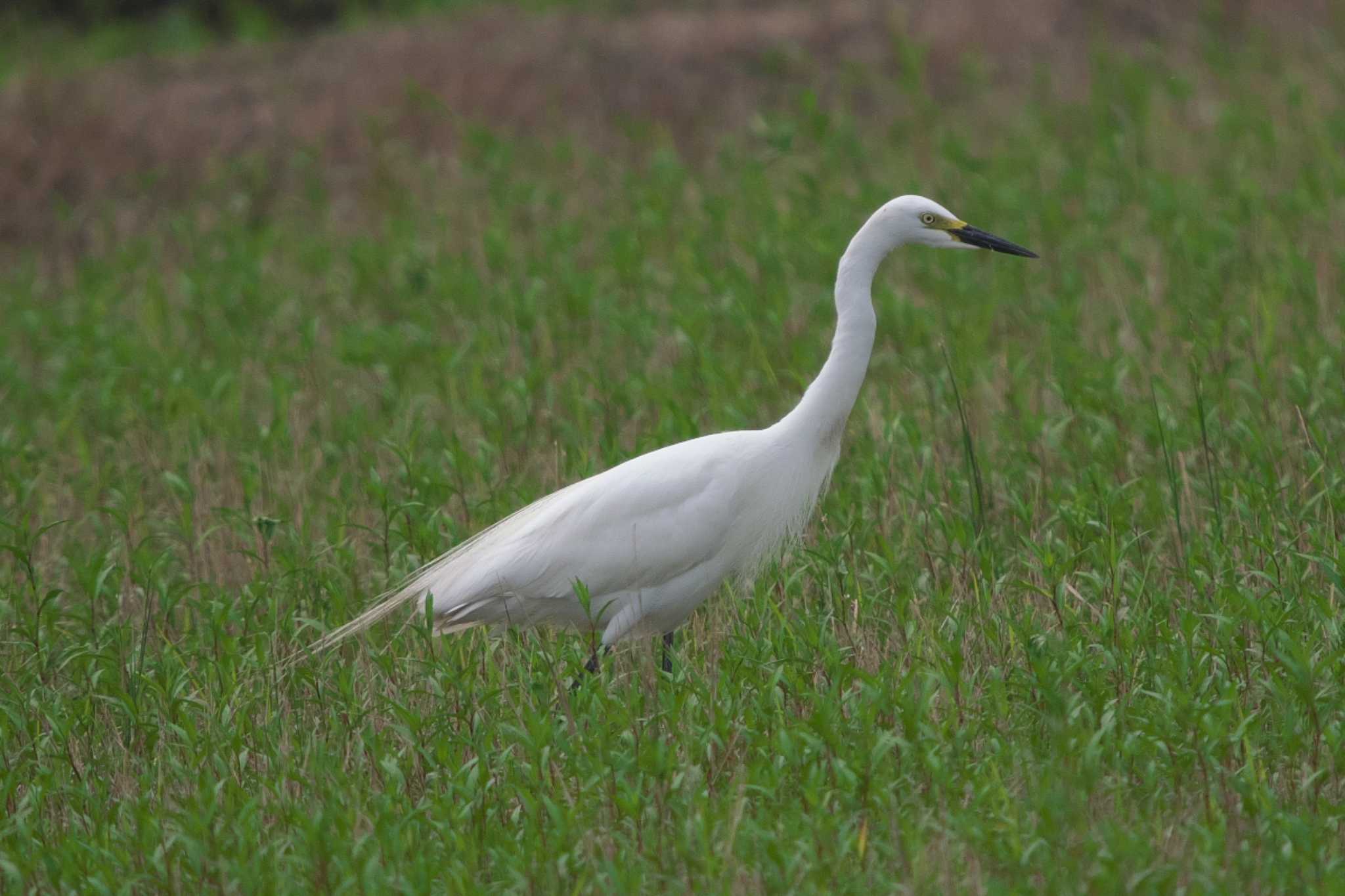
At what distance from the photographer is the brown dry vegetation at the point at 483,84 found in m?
11.5

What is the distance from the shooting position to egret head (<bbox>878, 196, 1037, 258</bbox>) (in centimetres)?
490

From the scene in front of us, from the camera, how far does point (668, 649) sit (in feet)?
16.1

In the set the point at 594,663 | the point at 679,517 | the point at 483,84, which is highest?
the point at 483,84

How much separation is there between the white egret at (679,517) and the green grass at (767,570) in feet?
0.61

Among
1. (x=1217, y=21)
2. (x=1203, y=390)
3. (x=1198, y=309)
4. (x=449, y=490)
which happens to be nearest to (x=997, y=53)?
(x=1217, y=21)

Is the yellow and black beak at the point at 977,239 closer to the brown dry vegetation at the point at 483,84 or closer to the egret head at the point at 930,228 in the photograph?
the egret head at the point at 930,228

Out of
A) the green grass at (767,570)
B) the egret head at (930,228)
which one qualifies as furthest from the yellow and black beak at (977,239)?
the green grass at (767,570)

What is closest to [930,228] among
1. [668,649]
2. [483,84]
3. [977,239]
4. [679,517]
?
[977,239]

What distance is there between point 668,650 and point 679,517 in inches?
16.9

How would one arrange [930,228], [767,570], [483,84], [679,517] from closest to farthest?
[679,517] → [930,228] → [767,570] → [483,84]

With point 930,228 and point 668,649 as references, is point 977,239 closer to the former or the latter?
point 930,228

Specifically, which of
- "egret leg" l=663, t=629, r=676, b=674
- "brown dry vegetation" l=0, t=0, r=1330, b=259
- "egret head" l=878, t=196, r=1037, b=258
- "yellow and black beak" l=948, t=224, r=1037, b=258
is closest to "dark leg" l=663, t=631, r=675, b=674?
"egret leg" l=663, t=629, r=676, b=674

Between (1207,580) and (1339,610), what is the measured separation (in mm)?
384

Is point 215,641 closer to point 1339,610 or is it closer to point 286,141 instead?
point 1339,610
